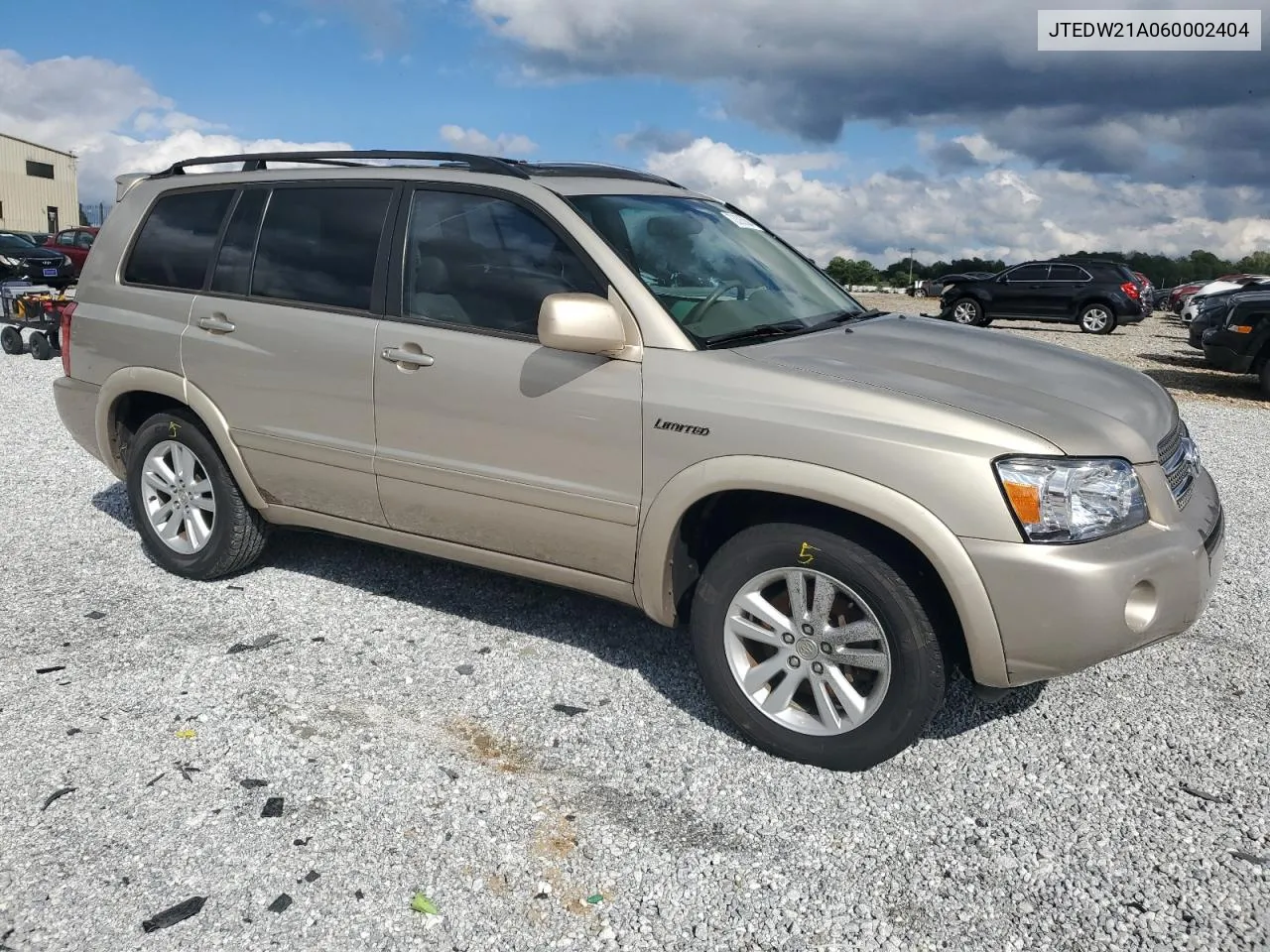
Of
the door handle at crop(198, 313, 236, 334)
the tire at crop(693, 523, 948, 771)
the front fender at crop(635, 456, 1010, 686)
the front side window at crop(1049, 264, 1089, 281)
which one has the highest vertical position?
the front side window at crop(1049, 264, 1089, 281)

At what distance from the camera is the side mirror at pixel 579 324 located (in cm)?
336

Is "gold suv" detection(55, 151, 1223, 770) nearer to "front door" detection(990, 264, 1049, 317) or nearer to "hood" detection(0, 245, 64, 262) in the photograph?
"hood" detection(0, 245, 64, 262)

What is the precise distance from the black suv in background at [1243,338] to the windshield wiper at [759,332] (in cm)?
1066

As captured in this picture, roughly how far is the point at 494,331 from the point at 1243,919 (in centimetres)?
287

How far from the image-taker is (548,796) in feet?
10.5

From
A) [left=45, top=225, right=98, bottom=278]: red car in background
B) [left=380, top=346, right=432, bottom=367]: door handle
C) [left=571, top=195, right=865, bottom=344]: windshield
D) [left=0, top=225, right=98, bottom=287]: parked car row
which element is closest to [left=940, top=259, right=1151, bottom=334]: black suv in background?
[left=0, top=225, right=98, bottom=287]: parked car row

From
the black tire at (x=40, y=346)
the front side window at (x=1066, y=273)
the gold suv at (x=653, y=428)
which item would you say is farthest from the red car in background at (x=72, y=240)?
the gold suv at (x=653, y=428)

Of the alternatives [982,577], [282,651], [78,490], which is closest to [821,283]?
[982,577]

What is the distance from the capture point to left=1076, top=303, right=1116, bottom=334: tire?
76.2ft

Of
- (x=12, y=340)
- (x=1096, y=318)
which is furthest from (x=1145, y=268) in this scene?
(x=12, y=340)

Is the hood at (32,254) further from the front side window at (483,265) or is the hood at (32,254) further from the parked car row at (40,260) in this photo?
the front side window at (483,265)

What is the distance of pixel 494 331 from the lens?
382 cm

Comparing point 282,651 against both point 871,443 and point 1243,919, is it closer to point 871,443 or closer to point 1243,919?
point 871,443

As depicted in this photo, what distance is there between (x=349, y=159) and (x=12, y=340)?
12.2 m
